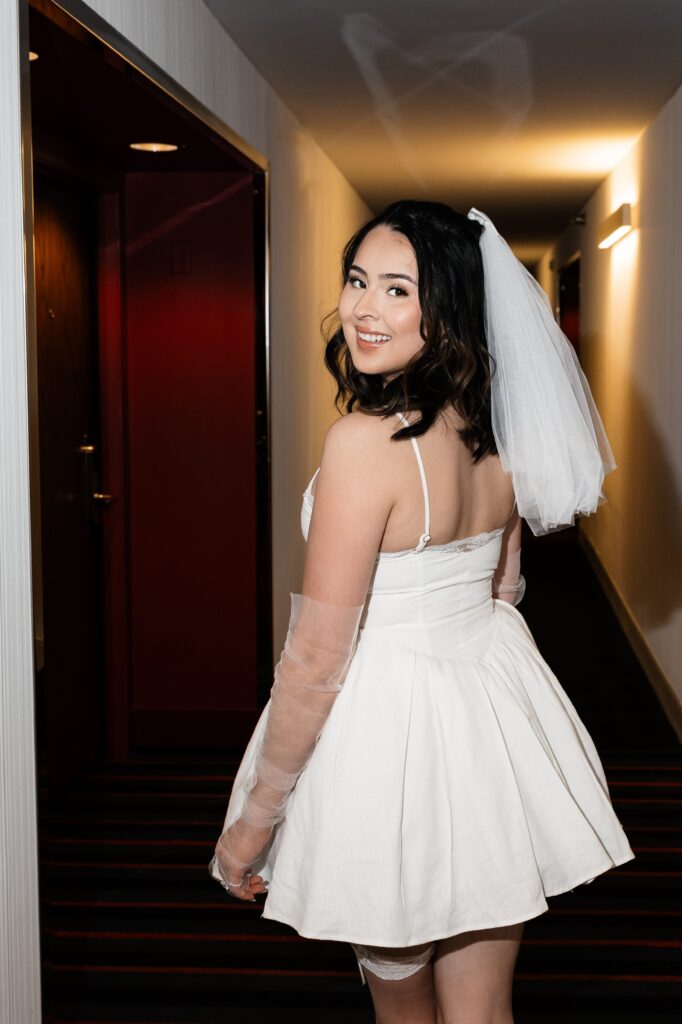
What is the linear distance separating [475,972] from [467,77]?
3331 mm

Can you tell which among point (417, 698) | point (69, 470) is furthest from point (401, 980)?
point (69, 470)

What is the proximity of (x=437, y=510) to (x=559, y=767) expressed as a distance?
1.42 ft

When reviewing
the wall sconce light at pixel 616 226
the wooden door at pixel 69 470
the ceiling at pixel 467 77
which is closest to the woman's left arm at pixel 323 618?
the wooden door at pixel 69 470

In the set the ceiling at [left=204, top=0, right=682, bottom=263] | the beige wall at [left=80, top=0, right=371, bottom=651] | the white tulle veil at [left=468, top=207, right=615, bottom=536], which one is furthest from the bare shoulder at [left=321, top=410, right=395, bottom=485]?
the ceiling at [left=204, top=0, right=682, bottom=263]

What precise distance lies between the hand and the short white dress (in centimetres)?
4

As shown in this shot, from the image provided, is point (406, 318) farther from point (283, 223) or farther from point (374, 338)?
point (283, 223)

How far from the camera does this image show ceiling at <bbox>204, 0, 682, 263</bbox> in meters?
3.32

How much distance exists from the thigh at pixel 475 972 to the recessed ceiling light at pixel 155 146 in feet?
8.96

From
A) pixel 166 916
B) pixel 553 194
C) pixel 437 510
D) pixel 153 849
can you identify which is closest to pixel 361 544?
pixel 437 510

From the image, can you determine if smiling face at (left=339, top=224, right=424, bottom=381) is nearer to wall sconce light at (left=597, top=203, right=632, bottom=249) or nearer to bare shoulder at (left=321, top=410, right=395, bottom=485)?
bare shoulder at (left=321, top=410, right=395, bottom=485)

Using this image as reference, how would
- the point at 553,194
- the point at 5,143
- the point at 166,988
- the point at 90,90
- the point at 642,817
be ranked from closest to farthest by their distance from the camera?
the point at 5,143 < the point at 166,988 < the point at 90,90 < the point at 642,817 < the point at 553,194

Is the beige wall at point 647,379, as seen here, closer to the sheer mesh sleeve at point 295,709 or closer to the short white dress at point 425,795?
the short white dress at point 425,795

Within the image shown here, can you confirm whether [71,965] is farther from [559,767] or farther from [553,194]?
[553,194]

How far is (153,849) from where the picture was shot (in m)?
3.32
